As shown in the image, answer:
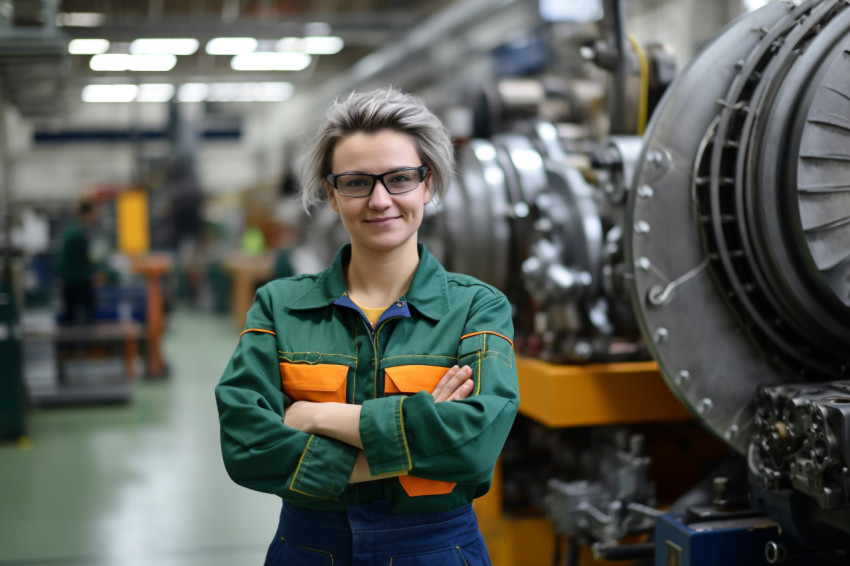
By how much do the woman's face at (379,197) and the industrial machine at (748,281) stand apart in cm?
86

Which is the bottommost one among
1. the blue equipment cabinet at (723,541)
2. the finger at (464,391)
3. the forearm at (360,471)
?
the blue equipment cabinet at (723,541)

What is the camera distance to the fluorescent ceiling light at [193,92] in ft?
41.5

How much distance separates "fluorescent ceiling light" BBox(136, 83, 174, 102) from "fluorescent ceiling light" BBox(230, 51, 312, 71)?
195 cm

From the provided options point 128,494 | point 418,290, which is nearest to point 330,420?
point 418,290

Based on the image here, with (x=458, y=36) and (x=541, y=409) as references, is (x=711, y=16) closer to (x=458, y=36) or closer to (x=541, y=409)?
(x=458, y=36)

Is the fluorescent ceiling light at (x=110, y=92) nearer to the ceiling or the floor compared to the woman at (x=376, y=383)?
nearer to the ceiling

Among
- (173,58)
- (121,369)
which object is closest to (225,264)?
(173,58)

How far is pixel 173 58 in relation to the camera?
1012 cm

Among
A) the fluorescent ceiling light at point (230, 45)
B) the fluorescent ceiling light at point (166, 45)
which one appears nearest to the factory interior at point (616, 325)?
the fluorescent ceiling light at point (166, 45)

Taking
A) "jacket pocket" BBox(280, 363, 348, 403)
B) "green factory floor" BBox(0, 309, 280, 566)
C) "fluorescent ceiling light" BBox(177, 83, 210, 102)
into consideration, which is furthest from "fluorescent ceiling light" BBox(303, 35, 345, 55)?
"jacket pocket" BBox(280, 363, 348, 403)

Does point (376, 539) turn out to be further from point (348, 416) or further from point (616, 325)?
point (616, 325)

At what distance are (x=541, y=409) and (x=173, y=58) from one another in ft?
28.4

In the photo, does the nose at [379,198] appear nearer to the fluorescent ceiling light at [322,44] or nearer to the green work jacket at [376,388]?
the green work jacket at [376,388]

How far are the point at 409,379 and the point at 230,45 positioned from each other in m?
8.53
